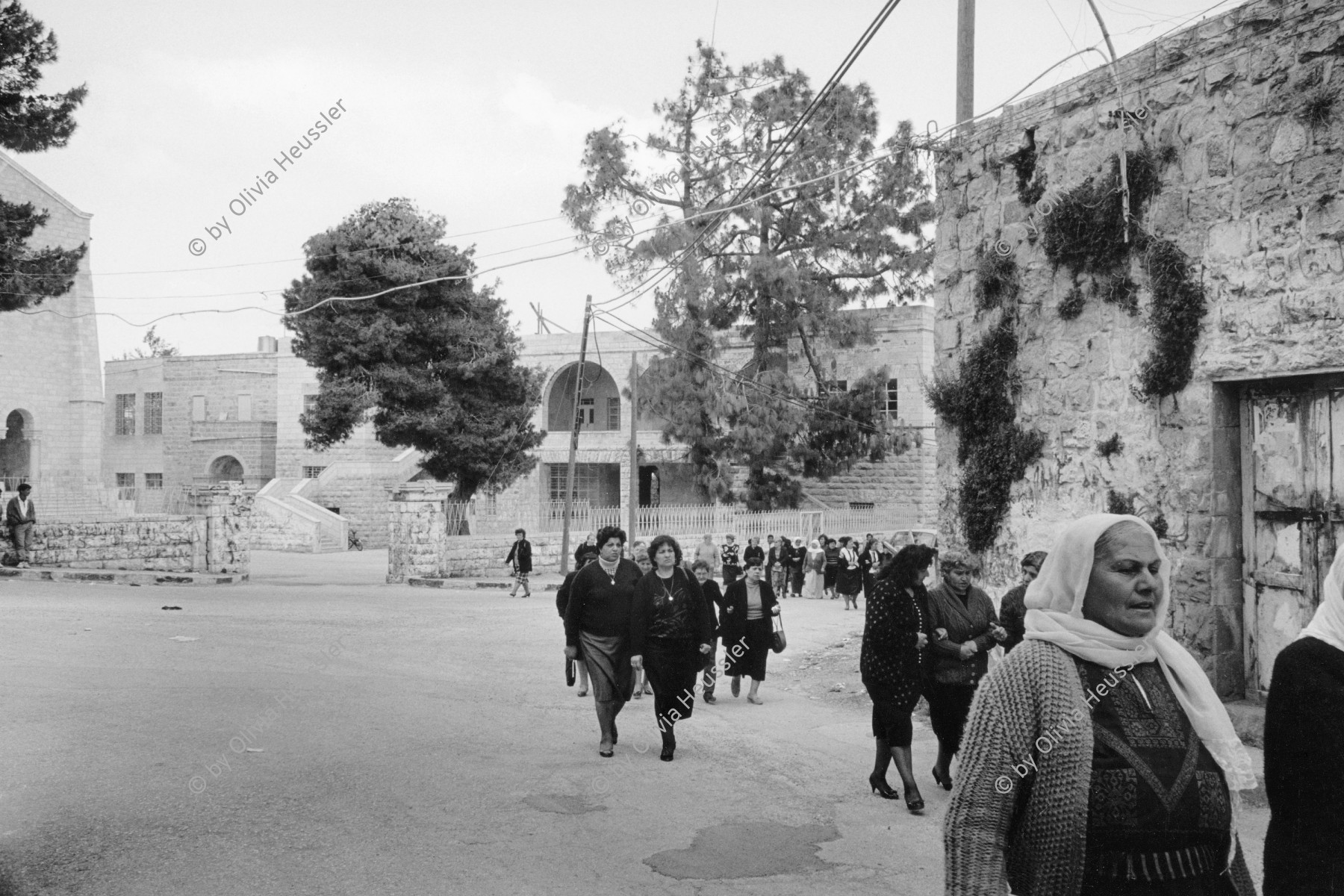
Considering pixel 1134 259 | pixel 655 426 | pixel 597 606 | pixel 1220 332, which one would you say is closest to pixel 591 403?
pixel 655 426

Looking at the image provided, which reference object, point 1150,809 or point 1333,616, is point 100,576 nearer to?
point 1150,809

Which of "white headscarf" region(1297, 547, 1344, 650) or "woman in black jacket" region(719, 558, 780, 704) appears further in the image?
"woman in black jacket" region(719, 558, 780, 704)

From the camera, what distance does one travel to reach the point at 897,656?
700 centimetres

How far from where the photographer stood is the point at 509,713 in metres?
9.82

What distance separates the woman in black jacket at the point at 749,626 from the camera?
10781 millimetres

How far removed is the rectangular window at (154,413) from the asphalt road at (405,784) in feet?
129

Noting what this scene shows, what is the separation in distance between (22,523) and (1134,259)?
21.4 meters

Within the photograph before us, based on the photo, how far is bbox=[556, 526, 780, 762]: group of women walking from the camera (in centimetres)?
848

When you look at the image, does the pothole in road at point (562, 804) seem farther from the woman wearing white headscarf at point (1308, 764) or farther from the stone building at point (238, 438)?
the stone building at point (238, 438)

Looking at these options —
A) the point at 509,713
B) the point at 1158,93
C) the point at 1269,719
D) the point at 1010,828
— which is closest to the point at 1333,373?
the point at 1158,93

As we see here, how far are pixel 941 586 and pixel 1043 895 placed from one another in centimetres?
485

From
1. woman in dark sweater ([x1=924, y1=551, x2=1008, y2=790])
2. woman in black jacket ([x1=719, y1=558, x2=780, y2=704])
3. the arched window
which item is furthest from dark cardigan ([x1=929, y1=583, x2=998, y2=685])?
the arched window

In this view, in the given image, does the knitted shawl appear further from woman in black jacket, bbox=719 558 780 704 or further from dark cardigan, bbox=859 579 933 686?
woman in black jacket, bbox=719 558 780 704

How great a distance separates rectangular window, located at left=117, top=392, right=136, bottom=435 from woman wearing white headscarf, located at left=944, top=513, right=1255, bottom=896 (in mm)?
53653
